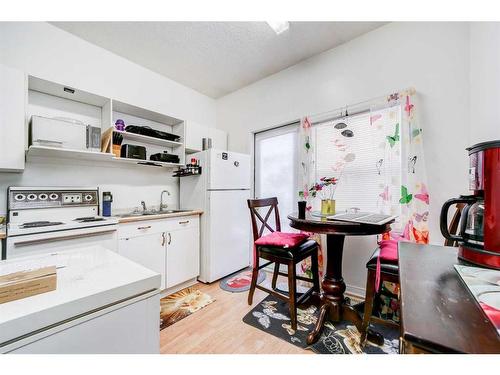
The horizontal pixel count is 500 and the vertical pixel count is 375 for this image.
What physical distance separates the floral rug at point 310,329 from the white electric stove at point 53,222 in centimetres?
148

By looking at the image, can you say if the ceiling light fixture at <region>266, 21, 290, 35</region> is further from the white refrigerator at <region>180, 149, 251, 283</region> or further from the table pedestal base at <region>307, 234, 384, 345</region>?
the table pedestal base at <region>307, 234, 384, 345</region>

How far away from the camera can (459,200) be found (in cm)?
78

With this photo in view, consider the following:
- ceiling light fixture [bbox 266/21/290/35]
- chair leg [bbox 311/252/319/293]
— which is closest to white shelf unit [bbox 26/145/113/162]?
ceiling light fixture [bbox 266/21/290/35]

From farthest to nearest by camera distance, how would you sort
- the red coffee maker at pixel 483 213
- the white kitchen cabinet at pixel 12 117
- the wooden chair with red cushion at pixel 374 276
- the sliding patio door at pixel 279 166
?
1. the sliding patio door at pixel 279 166
2. the white kitchen cabinet at pixel 12 117
3. the wooden chair with red cushion at pixel 374 276
4. the red coffee maker at pixel 483 213

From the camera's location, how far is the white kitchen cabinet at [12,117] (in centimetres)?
161

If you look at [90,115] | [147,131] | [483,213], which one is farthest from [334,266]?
[90,115]

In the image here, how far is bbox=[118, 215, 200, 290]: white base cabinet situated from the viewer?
6.78ft

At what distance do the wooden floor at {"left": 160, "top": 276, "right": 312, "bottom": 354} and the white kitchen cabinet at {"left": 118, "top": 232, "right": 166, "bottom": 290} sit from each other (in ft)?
2.15

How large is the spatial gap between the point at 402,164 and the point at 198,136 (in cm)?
241

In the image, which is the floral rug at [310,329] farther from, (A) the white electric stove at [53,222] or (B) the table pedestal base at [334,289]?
(A) the white electric stove at [53,222]

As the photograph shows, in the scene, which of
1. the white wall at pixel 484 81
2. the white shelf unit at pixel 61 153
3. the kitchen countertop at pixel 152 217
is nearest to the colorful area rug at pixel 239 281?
the kitchen countertop at pixel 152 217

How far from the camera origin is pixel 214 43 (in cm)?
235

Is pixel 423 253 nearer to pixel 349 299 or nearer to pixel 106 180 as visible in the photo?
pixel 349 299
